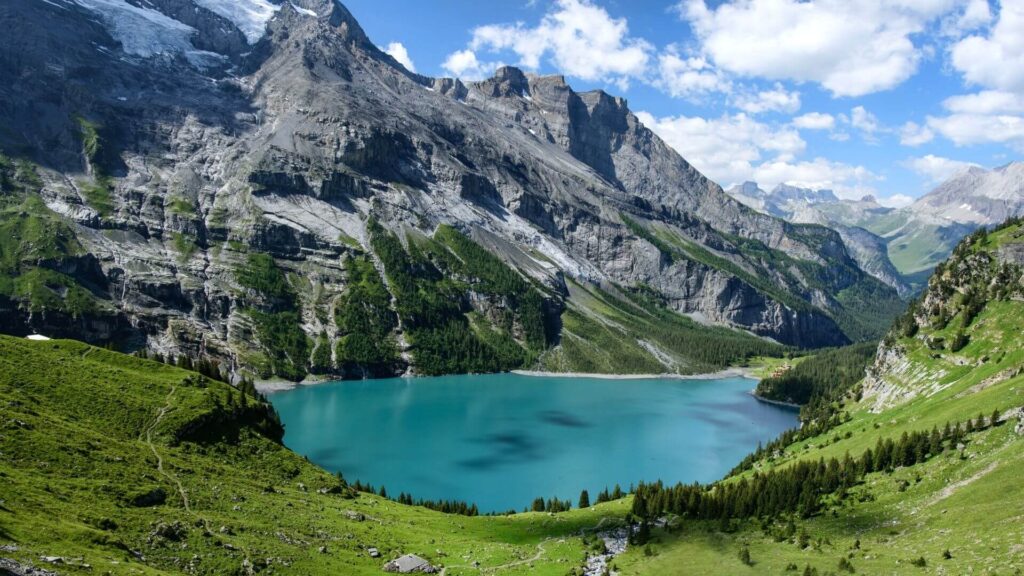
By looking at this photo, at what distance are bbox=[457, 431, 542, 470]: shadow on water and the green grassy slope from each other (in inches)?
1693

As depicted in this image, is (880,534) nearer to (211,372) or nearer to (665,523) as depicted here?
(665,523)

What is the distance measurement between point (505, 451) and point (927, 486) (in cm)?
7826

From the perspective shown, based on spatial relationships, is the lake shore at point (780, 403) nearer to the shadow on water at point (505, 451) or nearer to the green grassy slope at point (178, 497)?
the shadow on water at point (505, 451)

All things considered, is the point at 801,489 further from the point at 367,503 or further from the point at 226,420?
the point at 226,420

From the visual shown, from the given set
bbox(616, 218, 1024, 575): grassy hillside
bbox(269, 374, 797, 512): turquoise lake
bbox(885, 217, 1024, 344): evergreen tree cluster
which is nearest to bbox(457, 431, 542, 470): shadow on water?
bbox(269, 374, 797, 512): turquoise lake

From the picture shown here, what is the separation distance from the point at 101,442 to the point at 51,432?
341 cm

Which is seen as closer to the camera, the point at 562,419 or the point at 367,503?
the point at 367,503

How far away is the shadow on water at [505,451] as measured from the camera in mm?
111812

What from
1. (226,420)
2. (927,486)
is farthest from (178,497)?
(927,486)

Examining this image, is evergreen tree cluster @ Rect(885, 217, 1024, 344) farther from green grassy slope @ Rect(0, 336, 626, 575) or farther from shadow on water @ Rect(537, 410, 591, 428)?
shadow on water @ Rect(537, 410, 591, 428)

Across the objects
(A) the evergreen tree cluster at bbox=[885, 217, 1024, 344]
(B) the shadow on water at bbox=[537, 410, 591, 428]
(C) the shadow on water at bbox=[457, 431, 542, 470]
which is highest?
(A) the evergreen tree cluster at bbox=[885, 217, 1024, 344]

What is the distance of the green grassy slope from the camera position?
36188 mm

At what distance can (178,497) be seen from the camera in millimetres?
45500

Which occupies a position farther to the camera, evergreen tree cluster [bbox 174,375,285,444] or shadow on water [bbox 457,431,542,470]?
shadow on water [bbox 457,431,542,470]
